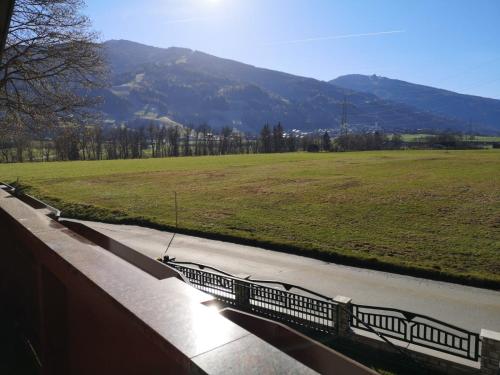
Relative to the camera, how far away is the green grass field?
22359 mm

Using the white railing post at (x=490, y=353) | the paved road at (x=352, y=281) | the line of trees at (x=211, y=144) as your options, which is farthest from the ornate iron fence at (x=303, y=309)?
the line of trees at (x=211, y=144)

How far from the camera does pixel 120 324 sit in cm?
225

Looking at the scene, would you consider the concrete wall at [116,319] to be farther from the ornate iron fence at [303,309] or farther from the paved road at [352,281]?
the paved road at [352,281]

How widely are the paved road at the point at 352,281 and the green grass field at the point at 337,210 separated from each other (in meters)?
1.41

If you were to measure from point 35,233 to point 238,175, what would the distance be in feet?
180

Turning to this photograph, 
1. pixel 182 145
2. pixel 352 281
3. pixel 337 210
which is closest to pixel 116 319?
pixel 352 281

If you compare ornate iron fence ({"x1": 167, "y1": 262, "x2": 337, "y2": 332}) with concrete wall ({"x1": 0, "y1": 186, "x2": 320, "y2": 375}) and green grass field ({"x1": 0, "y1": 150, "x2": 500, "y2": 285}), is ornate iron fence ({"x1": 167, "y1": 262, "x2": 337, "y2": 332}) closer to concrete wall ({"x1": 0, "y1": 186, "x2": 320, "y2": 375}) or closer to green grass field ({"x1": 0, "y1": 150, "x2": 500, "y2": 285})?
concrete wall ({"x1": 0, "y1": 186, "x2": 320, "y2": 375})

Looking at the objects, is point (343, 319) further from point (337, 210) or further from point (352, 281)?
point (337, 210)

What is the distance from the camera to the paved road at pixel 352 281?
14.9 m

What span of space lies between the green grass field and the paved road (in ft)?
4.63

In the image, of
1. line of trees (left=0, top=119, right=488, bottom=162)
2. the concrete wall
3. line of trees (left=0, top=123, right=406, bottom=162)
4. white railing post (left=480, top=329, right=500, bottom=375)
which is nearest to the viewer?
the concrete wall

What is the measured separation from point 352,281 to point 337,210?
1519 centimetres

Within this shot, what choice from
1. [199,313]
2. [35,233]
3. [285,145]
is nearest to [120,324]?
[199,313]

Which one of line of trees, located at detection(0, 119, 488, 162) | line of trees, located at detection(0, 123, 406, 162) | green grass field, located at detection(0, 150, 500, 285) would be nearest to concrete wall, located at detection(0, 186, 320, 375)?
green grass field, located at detection(0, 150, 500, 285)
